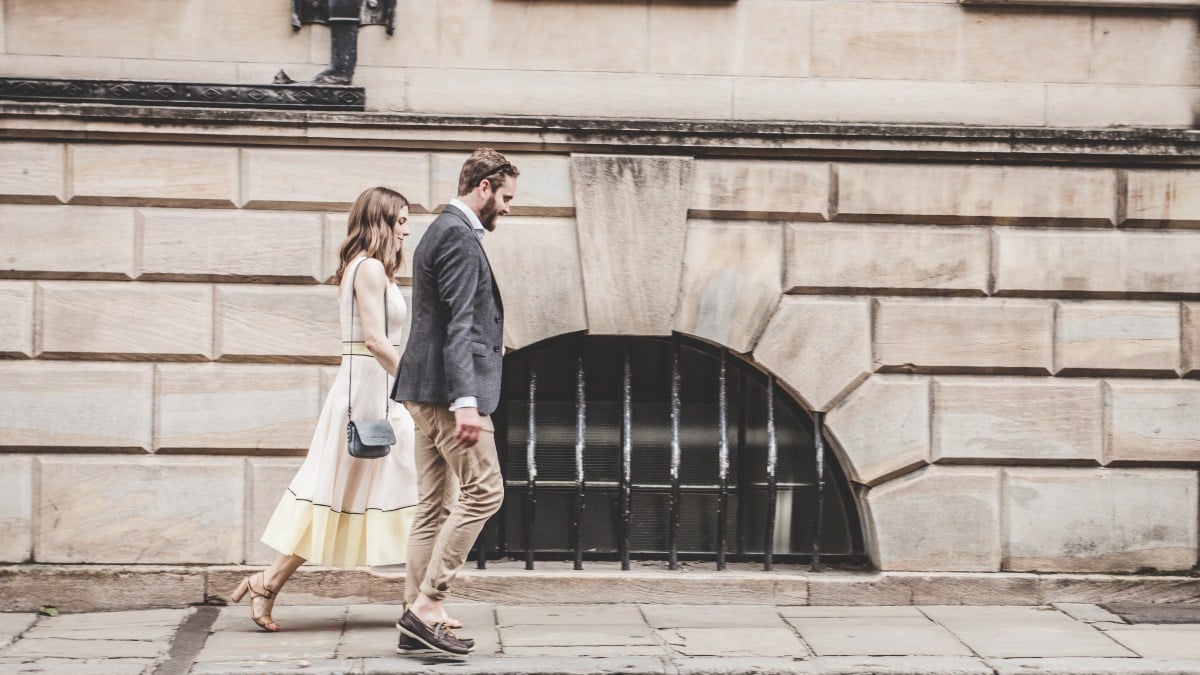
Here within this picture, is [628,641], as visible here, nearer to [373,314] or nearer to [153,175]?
[373,314]

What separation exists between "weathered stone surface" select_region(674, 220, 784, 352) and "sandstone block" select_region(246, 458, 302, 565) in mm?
2271

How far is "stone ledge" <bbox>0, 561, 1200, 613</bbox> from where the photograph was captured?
23.4ft

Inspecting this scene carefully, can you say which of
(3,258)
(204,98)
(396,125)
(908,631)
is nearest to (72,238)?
(3,258)

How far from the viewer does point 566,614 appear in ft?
23.1

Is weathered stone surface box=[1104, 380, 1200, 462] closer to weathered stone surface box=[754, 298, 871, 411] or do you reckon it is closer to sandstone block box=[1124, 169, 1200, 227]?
sandstone block box=[1124, 169, 1200, 227]

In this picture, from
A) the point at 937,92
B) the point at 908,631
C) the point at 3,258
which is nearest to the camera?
the point at 908,631

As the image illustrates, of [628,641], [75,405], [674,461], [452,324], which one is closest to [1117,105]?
[674,461]

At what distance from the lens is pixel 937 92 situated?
7746 millimetres

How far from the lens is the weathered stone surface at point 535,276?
7434 millimetres

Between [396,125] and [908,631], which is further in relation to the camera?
[396,125]

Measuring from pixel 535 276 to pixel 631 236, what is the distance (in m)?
0.56

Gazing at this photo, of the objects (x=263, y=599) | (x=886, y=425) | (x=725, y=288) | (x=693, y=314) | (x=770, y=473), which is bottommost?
(x=263, y=599)

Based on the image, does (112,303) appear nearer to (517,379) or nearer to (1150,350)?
(517,379)

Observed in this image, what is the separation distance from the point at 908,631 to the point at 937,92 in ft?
9.83
